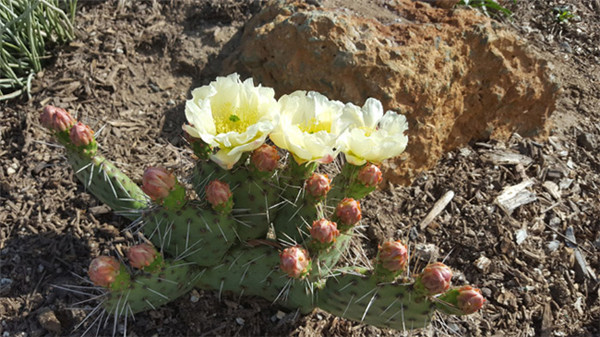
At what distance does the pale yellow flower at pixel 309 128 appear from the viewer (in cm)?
151

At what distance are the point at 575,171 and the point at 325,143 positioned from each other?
204cm

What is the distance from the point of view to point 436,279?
1510 mm

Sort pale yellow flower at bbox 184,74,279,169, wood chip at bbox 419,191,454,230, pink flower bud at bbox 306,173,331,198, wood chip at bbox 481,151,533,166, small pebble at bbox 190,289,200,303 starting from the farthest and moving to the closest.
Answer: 1. wood chip at bbox 481,151,533,166
2. wood chip at bbox 419,191,454,230
3. small pebble at bbox 190,289,200,303
4. pink flower bud at bbox 306,173,331,198
5. pale yellow flower at bbox 184,74,279,169

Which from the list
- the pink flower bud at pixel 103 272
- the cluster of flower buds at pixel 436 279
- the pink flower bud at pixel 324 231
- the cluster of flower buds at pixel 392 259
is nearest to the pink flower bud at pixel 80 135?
the pink flower bud at pixel 103 272

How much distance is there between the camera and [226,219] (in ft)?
5.72

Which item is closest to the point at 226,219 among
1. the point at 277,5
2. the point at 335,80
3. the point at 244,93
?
the point at 244,93

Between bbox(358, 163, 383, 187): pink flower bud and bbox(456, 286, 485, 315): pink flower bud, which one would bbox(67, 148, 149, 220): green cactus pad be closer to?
bbox(358, 163, 383, 187): pink flower bud

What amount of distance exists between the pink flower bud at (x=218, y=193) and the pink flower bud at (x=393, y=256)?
1.75 feet

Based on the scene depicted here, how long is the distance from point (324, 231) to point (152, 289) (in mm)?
649

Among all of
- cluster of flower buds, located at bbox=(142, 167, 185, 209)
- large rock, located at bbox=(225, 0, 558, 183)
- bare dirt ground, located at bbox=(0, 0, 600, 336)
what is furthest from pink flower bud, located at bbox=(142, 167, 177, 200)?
large rock, located at bbox=(225, 0, 558, 183)

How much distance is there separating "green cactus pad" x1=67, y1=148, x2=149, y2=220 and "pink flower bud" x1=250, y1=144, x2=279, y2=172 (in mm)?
548

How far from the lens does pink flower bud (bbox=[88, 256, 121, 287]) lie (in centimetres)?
159

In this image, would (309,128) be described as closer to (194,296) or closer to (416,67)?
(194,296)

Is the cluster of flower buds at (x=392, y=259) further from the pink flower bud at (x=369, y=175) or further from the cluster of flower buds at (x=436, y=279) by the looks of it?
the pink flower bud at (x=369, y=175)
